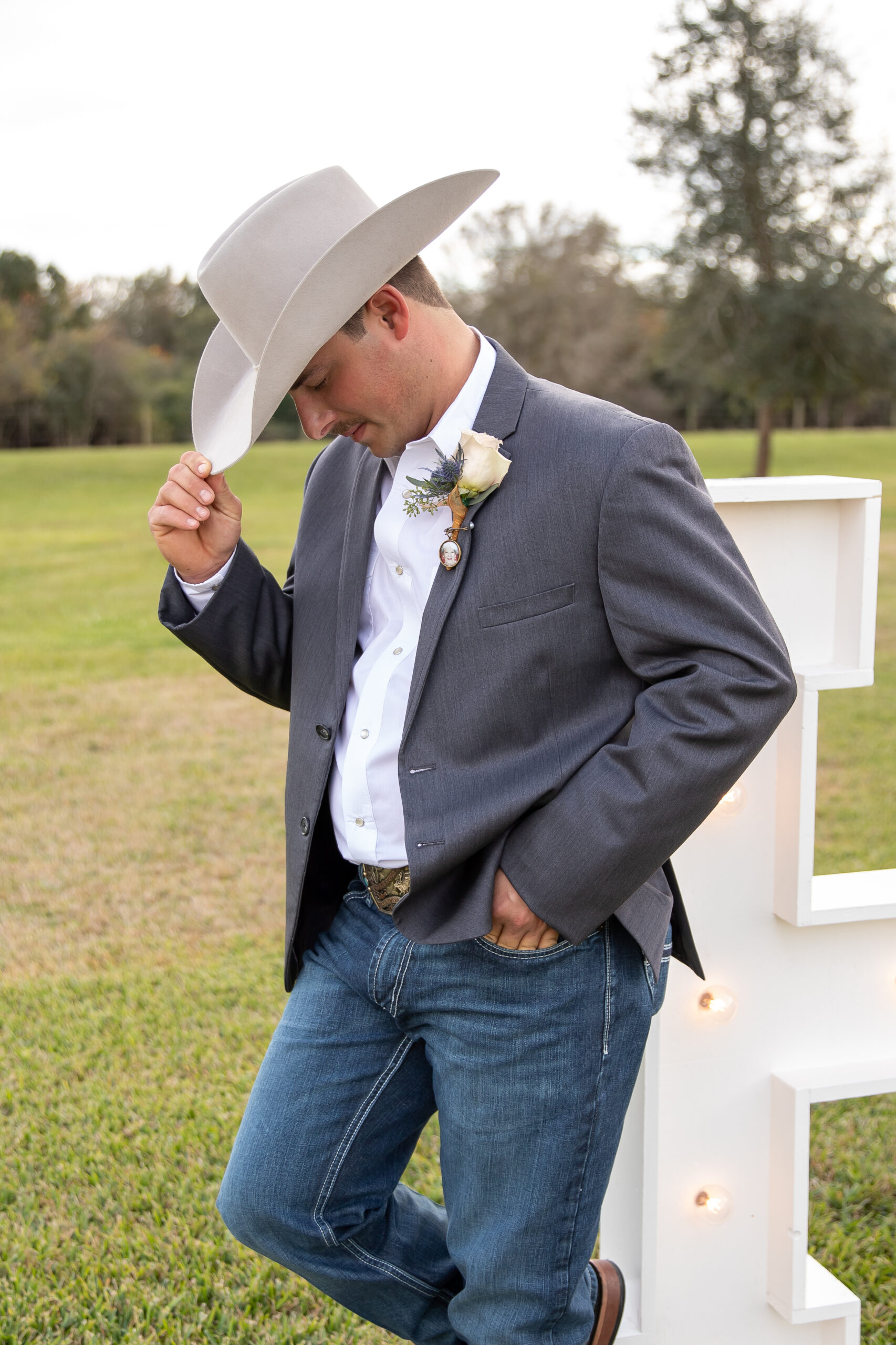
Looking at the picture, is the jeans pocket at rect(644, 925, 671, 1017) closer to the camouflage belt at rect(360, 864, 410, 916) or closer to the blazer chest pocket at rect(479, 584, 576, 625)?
the camouflage belt at rect(360, 864, 410, 916)

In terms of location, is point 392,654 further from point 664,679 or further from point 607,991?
point 607,991

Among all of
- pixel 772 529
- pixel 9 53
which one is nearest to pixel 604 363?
pixel 9 53

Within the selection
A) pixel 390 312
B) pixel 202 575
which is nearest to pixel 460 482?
pixel 390 312

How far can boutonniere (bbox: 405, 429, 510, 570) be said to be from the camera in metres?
1.66

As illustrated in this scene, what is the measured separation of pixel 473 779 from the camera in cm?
168

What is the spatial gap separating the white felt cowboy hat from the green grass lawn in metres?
1.92

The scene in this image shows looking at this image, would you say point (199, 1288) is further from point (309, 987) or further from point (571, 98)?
point (571, 98)

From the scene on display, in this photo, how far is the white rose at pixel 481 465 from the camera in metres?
1.66

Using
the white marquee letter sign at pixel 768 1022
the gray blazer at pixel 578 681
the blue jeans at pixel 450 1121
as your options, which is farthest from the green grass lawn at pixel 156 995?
the gray blazer at pixel 578 681

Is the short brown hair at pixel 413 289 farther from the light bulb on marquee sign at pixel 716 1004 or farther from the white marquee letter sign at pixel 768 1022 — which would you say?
the light bulb on marquee sign at pixel 716 1004

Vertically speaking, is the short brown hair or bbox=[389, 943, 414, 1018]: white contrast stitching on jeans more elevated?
the short brown hair

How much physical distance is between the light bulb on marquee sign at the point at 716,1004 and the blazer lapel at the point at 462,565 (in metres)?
0.92

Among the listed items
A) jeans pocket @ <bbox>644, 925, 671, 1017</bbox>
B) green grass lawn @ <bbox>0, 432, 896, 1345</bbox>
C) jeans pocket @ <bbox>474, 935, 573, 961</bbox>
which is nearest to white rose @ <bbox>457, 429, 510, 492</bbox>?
jeans pocket @ <bbox>474, 935, 573, 961</bbox>

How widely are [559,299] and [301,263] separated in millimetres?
39995
